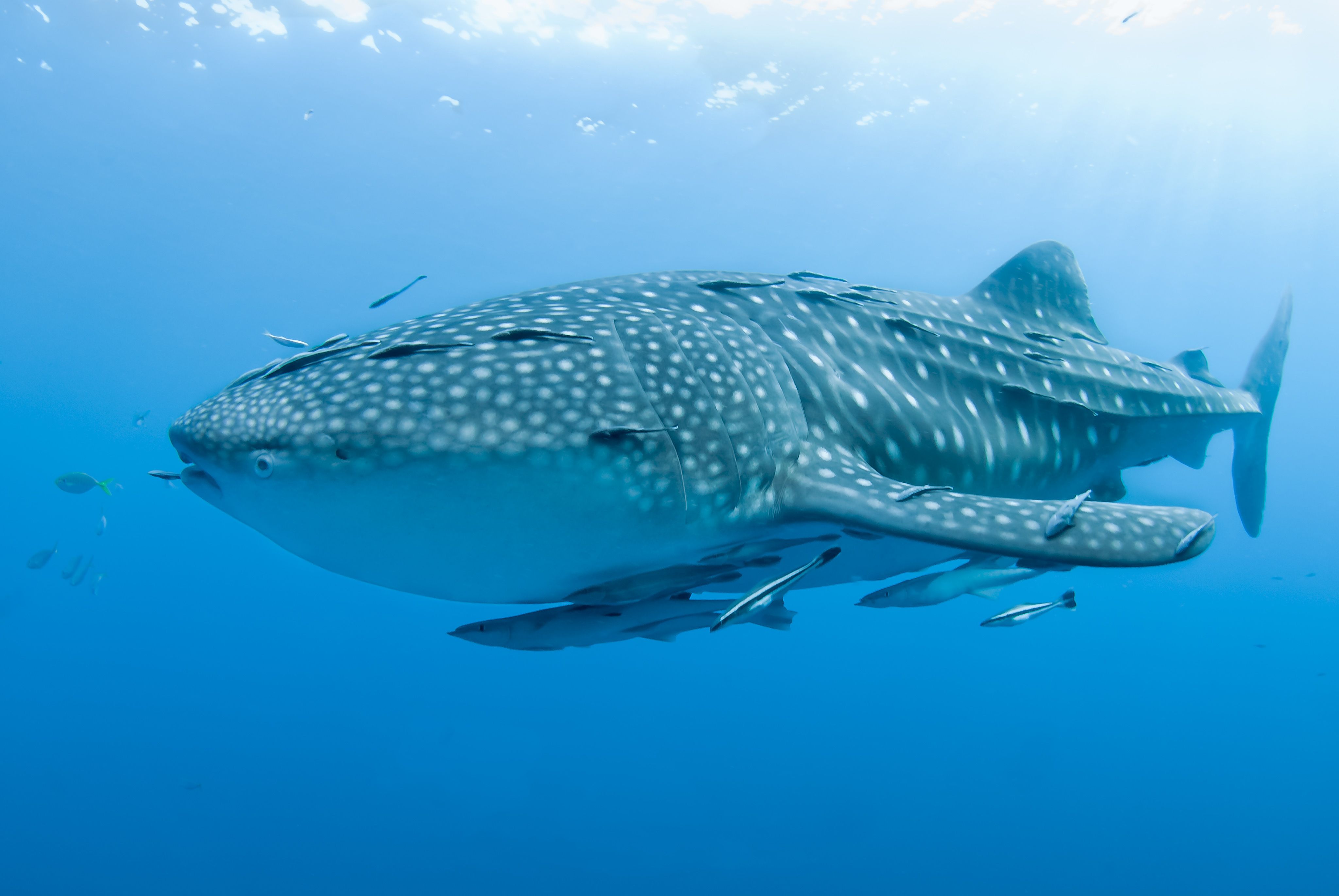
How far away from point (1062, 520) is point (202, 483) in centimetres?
258

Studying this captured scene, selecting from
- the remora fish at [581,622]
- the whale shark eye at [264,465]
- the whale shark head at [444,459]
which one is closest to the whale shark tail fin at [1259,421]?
the remora fish at [581,622]

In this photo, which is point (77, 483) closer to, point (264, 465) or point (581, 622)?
point (264, 465)

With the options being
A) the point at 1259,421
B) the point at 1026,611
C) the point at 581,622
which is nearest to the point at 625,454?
the point at 581,622

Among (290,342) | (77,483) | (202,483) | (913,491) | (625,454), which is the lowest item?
(913,491)

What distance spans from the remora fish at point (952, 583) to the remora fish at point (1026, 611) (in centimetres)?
32

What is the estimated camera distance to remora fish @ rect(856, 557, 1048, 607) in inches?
108

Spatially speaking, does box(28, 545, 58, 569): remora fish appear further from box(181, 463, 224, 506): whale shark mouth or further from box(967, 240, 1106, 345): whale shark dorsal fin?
box(967, 240, 1106, 345): whale shark dorsal fin

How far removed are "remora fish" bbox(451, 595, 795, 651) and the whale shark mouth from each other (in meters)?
0.84

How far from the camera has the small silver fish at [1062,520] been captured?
77.1 inches

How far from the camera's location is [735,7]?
18.4 metres

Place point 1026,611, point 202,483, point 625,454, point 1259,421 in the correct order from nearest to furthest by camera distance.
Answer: point 202,483 < point 625,454 < point 1026,611 < point 1259,421

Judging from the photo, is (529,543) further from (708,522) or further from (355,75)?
(355,75)

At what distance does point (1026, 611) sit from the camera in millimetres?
3229

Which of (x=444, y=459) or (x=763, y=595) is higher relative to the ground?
Answer: (x=444, y=459)
